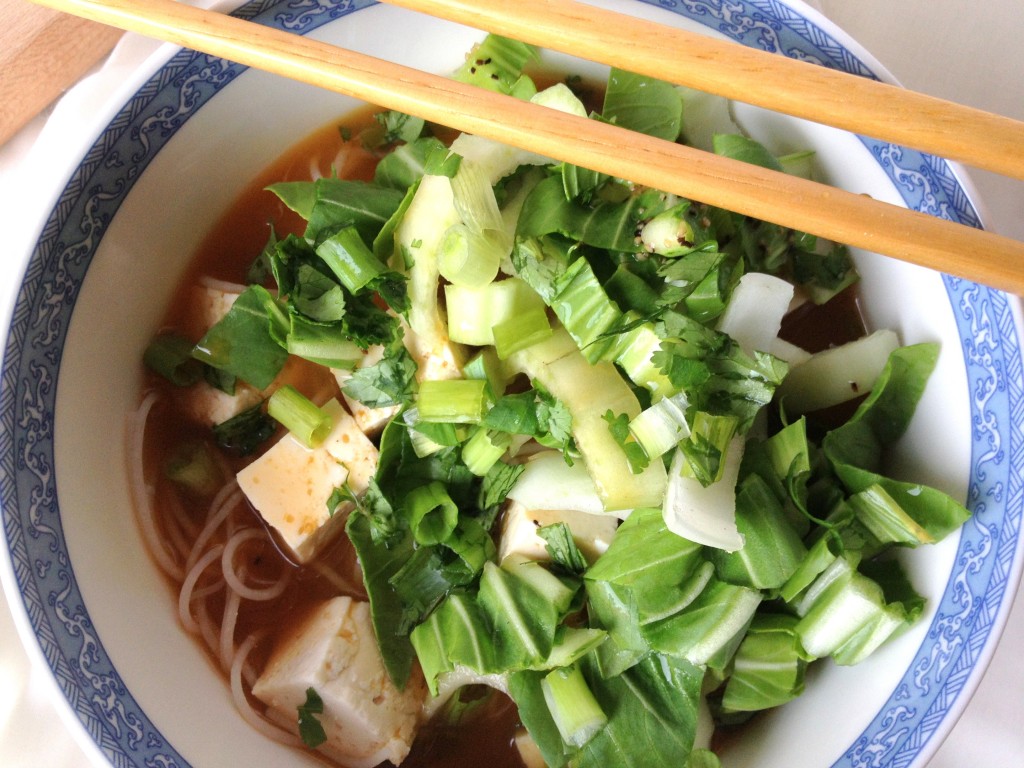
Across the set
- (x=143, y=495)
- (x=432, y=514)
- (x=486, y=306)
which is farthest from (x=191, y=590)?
(x=486, y=306)

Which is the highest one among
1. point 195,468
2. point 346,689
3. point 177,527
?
point 195,468

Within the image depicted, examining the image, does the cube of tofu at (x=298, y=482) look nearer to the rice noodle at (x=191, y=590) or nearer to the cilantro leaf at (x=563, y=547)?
the rice noodle at (x=191, y=590)

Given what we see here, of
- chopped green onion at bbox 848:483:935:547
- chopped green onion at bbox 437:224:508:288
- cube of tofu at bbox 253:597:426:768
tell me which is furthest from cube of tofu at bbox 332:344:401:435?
chopped green onion at bbox 848:483:935:547

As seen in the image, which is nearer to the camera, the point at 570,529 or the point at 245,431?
the point at 570,529

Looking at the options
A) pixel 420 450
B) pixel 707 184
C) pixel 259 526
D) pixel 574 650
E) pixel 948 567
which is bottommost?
pixel 259 526

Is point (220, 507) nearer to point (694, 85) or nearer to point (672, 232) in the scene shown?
point (672, 232)

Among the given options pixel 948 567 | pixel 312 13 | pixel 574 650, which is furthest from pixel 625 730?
pixel 312 13

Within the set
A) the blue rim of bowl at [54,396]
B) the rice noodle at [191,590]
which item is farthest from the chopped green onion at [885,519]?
the rice noodle at [191,590]

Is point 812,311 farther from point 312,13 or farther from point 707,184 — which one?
point 312,13
